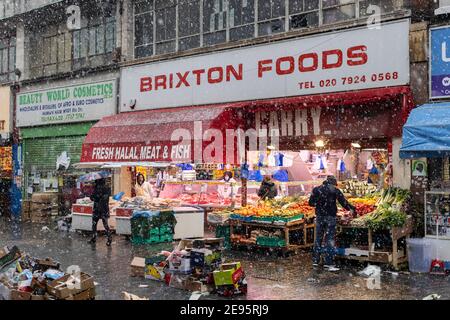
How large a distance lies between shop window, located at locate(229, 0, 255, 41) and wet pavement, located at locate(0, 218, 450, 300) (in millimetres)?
7128

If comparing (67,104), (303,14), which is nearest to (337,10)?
(303,14)

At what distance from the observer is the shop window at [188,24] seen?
19.3m

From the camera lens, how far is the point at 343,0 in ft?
52.1

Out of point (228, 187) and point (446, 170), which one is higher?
point (446, 170)

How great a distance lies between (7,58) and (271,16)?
1467 centimetres

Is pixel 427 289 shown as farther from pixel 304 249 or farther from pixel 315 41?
pixel 315 41

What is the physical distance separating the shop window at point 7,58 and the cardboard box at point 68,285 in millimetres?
19687

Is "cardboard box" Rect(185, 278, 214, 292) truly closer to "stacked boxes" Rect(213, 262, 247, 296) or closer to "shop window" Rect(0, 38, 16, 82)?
"stacked boxes" Rect(213, 262, 247, 296)

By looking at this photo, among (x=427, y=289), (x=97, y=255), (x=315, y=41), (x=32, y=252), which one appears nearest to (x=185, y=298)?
(x=427, y=289)

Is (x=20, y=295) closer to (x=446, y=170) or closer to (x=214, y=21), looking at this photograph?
(x=446, y=170)

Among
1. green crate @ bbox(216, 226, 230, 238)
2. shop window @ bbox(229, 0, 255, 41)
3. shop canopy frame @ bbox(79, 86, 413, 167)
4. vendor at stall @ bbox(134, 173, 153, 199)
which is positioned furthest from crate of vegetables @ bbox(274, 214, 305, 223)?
vendor at stall @ bbox(134, 173, 153, 199)

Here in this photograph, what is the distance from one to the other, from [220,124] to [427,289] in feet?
26.9

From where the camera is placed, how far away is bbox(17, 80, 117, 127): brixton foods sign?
70.3ft

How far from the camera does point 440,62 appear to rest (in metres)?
13.1
